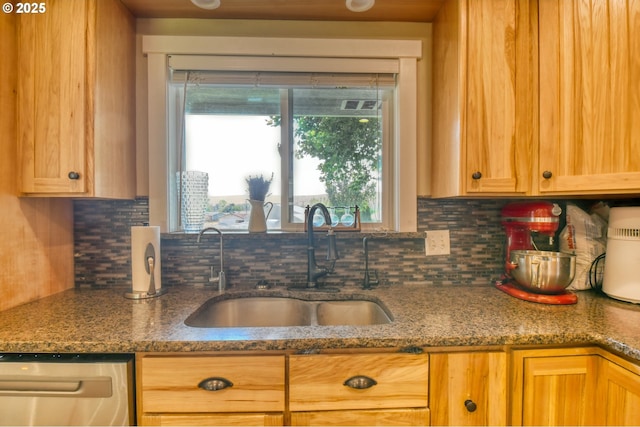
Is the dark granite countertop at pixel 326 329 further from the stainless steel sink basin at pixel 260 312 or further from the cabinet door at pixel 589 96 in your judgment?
the cabinet door at pixel 589 96

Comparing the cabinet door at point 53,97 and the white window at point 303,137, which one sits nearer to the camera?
the cabinet door at point 53,97

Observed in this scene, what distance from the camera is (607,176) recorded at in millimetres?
1138

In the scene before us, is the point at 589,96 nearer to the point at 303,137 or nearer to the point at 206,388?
the point at 303,137

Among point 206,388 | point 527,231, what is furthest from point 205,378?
point 527,231

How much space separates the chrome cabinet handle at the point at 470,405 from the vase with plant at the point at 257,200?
1.07 m

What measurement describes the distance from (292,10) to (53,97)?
1122mm

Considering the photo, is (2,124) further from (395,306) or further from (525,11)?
(525,11)

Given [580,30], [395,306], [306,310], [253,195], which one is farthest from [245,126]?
[580,30]

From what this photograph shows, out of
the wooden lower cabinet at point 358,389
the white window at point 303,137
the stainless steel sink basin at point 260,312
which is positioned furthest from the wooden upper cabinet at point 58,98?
the wooden lower cabinet at point 358,389

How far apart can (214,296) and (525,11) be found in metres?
1.89

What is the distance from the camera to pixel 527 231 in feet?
4.76

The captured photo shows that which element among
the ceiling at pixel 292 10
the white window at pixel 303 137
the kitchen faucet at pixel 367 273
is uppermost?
the ceiling at pixel 292 10

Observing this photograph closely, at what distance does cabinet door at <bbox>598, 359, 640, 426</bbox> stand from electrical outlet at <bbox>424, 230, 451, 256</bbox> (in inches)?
29.1

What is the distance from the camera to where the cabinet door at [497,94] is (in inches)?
51.1
